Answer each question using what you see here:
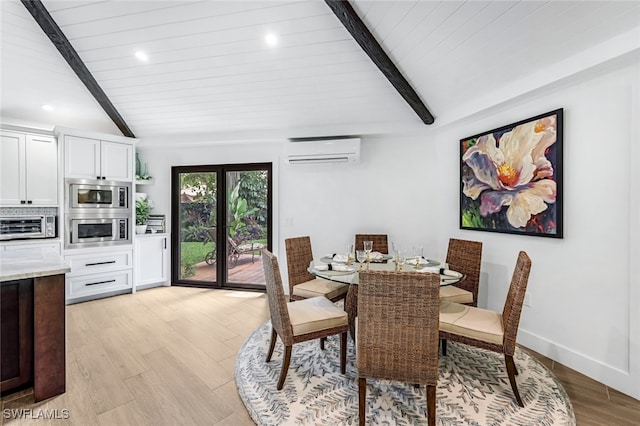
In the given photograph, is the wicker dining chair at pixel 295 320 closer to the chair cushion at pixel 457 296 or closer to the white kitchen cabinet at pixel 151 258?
the chair cushion at pixel 457 296

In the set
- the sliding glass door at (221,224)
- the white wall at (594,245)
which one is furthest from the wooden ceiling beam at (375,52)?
the sliding glass door at (221,224)

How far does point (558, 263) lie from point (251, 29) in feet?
11.9

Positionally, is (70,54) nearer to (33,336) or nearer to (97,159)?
(97,159)

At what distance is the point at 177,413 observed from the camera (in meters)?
1.92

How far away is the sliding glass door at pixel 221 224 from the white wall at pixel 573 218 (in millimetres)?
1811

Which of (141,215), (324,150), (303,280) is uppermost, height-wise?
(324,150)

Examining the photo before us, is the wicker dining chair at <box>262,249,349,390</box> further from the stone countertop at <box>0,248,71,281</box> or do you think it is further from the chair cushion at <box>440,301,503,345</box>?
the stone countertop at <box>0,248,71,281</box>

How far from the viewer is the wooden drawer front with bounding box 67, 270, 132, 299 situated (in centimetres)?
402

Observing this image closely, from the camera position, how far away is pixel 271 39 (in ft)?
10.0

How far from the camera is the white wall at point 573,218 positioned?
2.16m

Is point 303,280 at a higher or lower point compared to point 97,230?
lower

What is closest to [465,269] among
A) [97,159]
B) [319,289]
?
[319,289]

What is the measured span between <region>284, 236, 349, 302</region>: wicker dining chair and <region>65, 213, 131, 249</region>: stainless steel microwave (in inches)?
111

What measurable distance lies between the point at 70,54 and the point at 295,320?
13.2 ft
